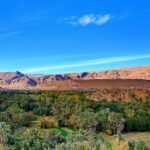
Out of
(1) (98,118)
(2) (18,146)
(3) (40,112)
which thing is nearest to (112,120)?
(1) (98,118)

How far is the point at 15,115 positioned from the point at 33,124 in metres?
1.66

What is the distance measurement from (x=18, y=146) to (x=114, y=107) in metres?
25.0

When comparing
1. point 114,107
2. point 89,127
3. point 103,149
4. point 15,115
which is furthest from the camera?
point 114,107

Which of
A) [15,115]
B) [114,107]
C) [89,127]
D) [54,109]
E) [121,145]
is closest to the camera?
[121,145]

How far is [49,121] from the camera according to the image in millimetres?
34250

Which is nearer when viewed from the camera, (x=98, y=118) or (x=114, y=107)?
(x=98, y=118)

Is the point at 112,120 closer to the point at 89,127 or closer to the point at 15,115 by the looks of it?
the point at 89,127

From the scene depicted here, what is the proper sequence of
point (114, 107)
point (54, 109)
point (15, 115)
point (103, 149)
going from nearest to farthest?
point (103, 149)
point (15, 115)
point (54, 109)
point (114, 107)

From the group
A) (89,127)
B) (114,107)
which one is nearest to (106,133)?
(89,127)

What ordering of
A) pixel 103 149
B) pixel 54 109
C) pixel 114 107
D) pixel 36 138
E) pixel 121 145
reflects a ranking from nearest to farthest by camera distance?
pixel 103 149 → pixel 121 145 → pixel 36 138 → pixel 54 109 → pixel 114 107

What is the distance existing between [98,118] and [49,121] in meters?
4.03

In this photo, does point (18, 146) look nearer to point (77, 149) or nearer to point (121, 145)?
point (77, 149)

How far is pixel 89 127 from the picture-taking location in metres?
32.2

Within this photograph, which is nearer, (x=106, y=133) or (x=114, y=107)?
(x=106, y=133)
